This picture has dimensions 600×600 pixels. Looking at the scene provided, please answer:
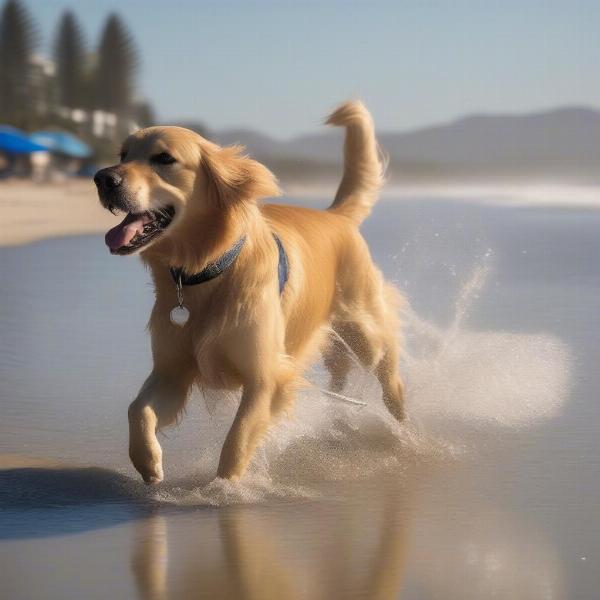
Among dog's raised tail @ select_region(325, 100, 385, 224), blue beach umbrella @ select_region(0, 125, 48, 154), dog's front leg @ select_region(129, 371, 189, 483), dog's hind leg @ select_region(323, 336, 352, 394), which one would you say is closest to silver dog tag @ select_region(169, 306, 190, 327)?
dog's front leg @ select_region(129, 371, 189, 483)

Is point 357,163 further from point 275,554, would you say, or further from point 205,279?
point 275,554

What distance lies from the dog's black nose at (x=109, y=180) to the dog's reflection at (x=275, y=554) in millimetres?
1187

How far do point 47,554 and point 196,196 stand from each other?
4.77 ft

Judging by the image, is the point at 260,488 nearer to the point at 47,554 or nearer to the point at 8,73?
the point at 47,554

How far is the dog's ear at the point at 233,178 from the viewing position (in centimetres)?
502

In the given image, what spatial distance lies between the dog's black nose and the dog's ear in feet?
1.38

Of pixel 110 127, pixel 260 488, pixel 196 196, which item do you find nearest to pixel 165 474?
pixel 260 488

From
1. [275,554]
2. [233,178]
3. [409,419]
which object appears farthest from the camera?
[409,419]

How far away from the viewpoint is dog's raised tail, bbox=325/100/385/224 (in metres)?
6.82

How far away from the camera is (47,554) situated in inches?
169

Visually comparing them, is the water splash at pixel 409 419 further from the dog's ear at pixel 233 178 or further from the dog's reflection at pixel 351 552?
the dog's ear at pixel 233 178

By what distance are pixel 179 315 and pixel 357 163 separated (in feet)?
6.80

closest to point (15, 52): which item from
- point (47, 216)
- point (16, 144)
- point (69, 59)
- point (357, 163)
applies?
point (69, 59)

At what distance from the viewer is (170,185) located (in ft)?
16.1
